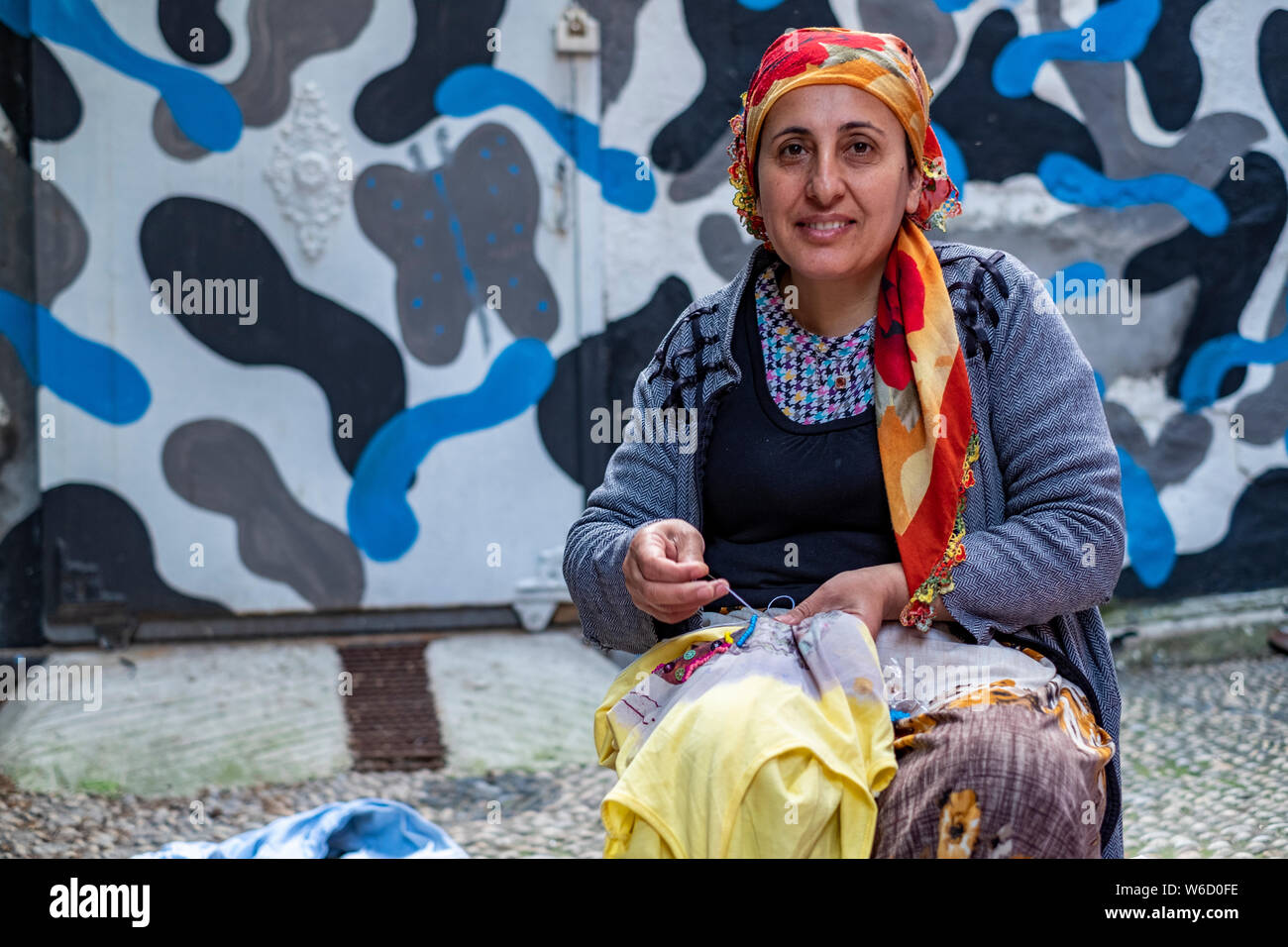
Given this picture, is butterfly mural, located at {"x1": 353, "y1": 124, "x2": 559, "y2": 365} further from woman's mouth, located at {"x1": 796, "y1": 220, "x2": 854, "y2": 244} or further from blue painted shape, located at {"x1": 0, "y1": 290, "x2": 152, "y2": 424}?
woman's mouth, located at {"x1": 796, "y1": 220, "x2": 854, "y2": 244}

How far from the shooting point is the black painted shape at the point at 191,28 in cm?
498

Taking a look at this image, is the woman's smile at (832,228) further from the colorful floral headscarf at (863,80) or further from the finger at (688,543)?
the finger at (688,543)

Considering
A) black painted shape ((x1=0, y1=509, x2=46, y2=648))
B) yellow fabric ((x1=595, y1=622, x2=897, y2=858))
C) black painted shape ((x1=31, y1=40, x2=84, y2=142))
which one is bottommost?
black painted shape ((x1=0, y1=509, x2=46, y2=648))

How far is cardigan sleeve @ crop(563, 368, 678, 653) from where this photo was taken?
6.67ft

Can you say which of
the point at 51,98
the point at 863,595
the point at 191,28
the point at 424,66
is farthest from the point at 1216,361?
the point at 51,98

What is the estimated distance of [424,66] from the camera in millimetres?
5109

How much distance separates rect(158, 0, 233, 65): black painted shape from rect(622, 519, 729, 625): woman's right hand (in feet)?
13.0

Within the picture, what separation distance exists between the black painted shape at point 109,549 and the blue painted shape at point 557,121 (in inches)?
85.9

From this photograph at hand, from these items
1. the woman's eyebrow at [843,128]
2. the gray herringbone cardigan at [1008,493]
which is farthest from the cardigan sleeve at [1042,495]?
the woman's eyebrow at [843,128]

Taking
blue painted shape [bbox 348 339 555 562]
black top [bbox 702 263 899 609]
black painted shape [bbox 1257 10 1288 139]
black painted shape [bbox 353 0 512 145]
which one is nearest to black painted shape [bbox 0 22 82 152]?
black painted shape [bbox 353 0 512 145]

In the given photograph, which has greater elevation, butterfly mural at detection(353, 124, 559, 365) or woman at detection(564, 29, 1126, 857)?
butterfly mural at detection(353, 124, 559, 365)

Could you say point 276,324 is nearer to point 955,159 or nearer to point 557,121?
point 557,121

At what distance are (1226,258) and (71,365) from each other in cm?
507
